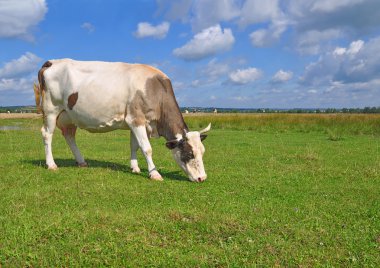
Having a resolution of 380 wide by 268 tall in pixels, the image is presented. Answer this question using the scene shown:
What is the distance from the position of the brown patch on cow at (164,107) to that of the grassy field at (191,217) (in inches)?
45.1

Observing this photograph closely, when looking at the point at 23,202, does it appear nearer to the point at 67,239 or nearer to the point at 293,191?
the point at 67,239

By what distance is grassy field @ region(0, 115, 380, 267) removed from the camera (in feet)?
14.8

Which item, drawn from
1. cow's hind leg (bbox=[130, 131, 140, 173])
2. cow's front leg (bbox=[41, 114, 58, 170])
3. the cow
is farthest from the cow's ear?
cow's front leg (bbox=[41, 114, 58, 170])

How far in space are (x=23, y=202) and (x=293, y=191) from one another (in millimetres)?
4883

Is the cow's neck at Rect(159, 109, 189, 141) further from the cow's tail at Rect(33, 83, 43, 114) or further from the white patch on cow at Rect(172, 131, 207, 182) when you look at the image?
the cow's tail at Rect(33, 83, 43, 114)

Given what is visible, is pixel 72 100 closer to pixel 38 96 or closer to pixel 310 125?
pixel 38 96

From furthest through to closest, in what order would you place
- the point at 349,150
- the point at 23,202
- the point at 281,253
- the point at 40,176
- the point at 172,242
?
the point at 349,150 < the point at 40,176 < the point at 23,202 < the point at 172,242 < the point at 281,253

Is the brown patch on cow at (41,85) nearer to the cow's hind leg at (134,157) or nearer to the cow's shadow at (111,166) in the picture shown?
the cow's shadow at (111,166)

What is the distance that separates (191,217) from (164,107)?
4.15 m

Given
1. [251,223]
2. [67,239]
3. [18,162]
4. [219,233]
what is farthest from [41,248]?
[18,162]

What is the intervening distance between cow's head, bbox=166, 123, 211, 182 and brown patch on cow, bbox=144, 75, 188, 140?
1.01 ft

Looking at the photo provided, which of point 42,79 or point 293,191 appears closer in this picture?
point 293,191

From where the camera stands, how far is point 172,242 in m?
4.95

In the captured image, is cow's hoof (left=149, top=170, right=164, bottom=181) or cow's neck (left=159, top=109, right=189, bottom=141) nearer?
cow's hoof (left=149, top=170, right=164, bottom=181)
